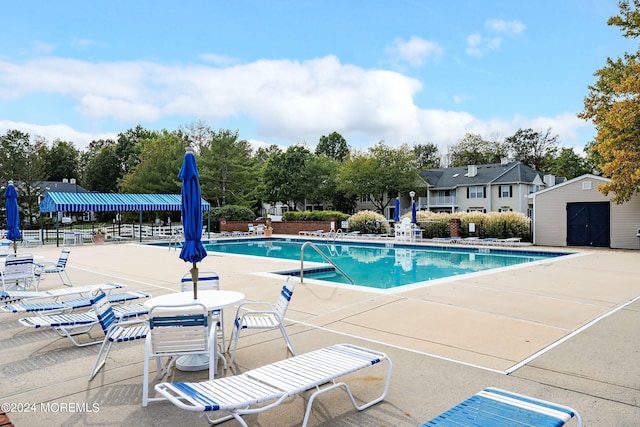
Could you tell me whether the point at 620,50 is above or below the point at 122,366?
above

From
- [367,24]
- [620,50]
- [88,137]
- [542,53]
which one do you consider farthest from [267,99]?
[88,137]

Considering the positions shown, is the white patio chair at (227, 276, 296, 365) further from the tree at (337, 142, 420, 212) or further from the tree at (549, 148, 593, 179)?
the tree at (549, 148, 593, 179)

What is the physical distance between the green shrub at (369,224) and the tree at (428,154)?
126 ft

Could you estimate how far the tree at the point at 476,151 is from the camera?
54691 mm

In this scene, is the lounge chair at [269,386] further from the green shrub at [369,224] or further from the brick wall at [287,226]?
the brick wall at [287,226]

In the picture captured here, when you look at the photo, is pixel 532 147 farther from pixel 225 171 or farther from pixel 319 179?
pixel 225 171

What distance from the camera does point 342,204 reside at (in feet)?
151

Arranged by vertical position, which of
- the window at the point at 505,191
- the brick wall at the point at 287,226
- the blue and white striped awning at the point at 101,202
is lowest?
the brick wall at the point at 287,226

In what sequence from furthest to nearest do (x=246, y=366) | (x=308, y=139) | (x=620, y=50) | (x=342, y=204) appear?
1. (x=308, y=139)
2. (x=342, y=204)
3. (x=620, y=50)
4. (x=246, y=366)

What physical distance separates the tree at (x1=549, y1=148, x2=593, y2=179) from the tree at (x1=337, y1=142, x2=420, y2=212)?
51.9ft

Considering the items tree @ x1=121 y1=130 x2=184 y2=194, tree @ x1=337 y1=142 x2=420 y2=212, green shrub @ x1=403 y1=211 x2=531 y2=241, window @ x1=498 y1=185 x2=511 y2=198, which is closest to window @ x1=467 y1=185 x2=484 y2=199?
window @ x1=498 y1=185 x2=511 y2=198

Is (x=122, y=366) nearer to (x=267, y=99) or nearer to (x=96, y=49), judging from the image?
(x=96, y=49)

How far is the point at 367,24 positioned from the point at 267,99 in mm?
10220

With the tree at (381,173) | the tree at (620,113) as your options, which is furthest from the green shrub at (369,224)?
the tree at (381,173)
